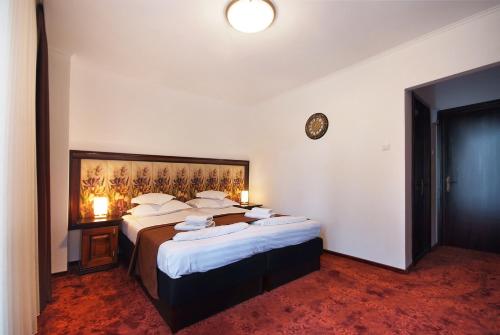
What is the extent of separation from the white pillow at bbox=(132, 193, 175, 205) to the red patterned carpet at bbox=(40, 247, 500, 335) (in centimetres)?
85

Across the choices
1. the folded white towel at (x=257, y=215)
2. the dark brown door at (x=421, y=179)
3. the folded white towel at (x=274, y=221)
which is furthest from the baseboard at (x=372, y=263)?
the folded white towel at (x=257, y=215)

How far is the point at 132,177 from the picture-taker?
3.31 meters

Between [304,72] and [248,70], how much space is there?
0.78m

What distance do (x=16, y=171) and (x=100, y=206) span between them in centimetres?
170

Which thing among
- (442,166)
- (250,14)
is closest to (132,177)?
(250,14)

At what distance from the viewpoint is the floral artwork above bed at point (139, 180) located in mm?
2984

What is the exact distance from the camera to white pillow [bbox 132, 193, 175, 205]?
3.11m

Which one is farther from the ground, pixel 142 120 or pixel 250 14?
pixel 250 14

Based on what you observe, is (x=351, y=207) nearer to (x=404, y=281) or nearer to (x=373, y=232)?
(x=373, y=232)

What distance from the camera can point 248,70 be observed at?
3203mm

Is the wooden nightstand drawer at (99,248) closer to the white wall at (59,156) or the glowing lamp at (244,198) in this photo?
the white wall at (59,156)

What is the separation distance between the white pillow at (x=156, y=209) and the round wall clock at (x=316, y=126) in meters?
2.19

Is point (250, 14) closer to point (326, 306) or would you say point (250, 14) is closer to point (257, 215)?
point (257, 215)

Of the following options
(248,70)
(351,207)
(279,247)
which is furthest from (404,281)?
(248,70)
